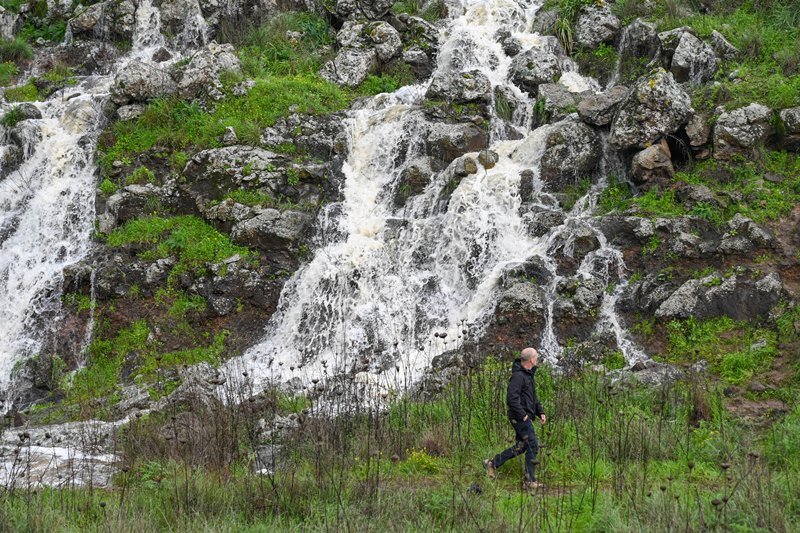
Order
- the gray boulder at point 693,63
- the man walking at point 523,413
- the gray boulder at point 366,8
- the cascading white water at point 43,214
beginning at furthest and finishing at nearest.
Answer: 1. the gray boulder at point 366,8
2. the gray boulder at point 693,63
3. the cascading white water at point 43,214
4. the man walking at point 523,413

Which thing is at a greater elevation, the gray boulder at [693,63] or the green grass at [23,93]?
the green grass at [23,93]

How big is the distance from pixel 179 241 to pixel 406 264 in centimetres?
476

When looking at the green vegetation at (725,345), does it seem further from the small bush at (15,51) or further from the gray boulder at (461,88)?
the small bush at (15,51)

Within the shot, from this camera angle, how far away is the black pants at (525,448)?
7.12 meters

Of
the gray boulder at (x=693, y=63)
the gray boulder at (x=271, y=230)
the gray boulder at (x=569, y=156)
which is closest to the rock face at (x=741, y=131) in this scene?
the gray boulder at (x=569, y=156)

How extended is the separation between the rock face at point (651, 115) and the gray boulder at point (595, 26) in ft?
17.4

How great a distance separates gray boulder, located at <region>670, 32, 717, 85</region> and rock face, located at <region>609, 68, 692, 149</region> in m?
2.41

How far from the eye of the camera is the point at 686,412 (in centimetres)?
886

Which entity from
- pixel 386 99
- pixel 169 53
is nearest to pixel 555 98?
pixel 386 99

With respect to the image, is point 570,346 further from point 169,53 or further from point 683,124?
point 169,53

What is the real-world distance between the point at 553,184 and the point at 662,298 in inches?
151

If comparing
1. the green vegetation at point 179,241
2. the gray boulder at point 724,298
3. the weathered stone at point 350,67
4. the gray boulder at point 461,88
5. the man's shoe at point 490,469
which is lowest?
the man's shoe at point 490,469

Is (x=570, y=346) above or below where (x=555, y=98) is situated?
below

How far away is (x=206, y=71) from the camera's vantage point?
1870 centimetres
